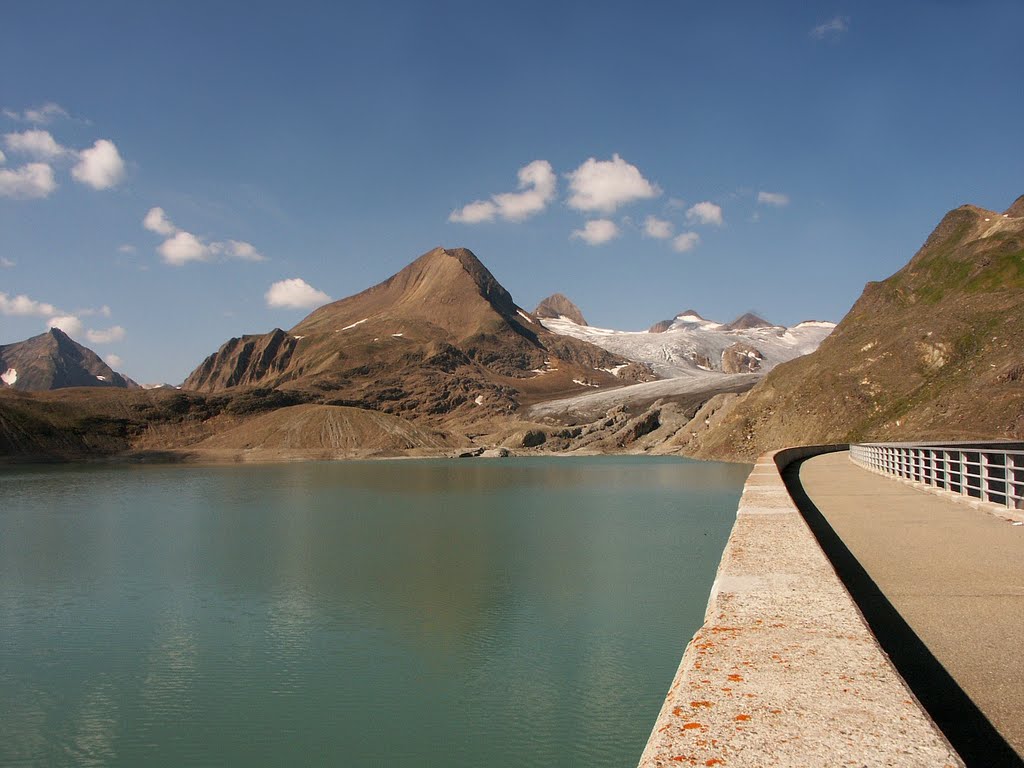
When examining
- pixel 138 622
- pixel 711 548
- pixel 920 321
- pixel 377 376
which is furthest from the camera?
pixel 377 376

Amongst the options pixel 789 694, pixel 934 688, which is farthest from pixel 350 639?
pixel 789 694

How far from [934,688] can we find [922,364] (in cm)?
6562

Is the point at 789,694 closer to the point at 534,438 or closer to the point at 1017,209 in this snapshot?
the point at 1017,209

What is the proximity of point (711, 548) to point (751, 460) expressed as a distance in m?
52.2

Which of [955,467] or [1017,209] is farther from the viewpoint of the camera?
[1017,209]

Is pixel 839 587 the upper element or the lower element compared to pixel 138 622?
upper

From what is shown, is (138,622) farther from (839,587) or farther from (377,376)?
(377,376)

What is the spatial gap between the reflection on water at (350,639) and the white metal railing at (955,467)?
5.77 metres

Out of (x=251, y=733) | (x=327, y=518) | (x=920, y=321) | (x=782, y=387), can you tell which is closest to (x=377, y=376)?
(x=782, y=387)

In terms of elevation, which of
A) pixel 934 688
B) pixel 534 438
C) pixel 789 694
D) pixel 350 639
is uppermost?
pixel 534 438

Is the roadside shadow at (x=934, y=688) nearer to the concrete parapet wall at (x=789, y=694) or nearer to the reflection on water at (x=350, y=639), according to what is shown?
the concrete parapet wall at (x=789, y=694)

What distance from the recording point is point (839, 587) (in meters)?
6.38

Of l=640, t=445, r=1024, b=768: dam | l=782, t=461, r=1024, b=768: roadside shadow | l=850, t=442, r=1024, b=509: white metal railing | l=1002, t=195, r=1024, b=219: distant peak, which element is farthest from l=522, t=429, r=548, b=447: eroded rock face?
l=782, t=461, r=1024, b=768: roadside shadow

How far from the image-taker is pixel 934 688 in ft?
16.9
